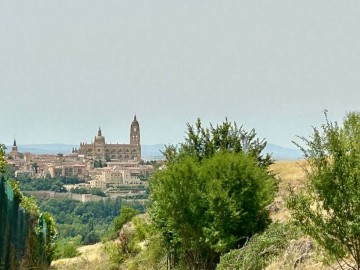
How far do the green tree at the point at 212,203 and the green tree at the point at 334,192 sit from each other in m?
10.4

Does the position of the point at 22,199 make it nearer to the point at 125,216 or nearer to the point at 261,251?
the point at 261,251

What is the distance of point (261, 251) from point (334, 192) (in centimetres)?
857

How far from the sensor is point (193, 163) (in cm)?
2333

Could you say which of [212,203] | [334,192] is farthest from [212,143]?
[334,192]

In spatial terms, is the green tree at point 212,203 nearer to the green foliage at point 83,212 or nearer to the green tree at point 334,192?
the green tree at point 334,192

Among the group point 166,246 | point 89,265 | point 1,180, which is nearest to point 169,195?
point 166,246

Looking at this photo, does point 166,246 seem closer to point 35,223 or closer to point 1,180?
point 35,223

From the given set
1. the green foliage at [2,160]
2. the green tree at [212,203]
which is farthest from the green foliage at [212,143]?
the green foliage at [2,160]

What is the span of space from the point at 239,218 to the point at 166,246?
5.53m

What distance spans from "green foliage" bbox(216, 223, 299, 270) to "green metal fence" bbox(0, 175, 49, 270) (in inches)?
223

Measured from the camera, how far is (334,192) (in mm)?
10586

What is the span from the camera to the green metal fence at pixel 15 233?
11070 mm

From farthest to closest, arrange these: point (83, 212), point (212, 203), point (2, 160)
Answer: point (83, 212), point (212, 203), point (2, 160)

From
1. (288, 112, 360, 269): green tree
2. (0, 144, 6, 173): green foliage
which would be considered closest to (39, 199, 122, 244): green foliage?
(0, 144, 6, 173): green foliage
